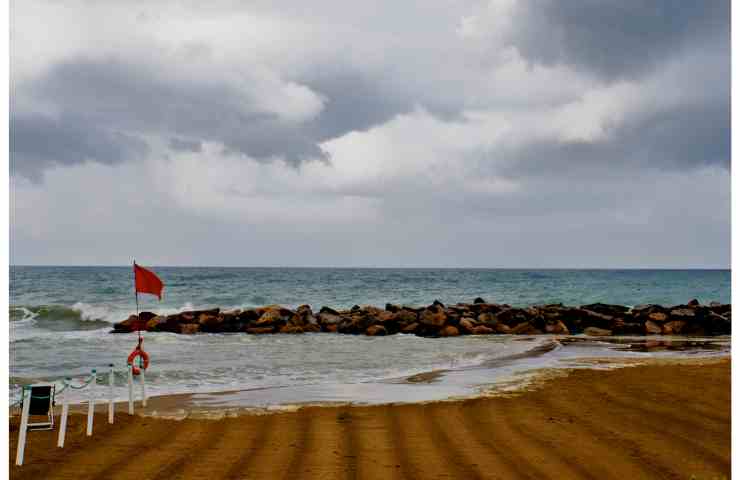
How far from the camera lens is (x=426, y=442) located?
8195mm

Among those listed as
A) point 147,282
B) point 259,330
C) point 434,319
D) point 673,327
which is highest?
point 147,282

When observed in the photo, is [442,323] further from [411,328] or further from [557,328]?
[557,328]

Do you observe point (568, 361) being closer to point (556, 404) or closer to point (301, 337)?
point (556, 404)

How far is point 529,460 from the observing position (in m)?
7.33

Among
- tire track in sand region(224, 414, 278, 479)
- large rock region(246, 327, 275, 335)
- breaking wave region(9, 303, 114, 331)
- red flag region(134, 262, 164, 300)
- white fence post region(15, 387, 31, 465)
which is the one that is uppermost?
red flag region(134, 262, 164, 300)

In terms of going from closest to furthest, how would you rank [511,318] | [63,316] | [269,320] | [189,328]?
[189,328] < [269,320] < [511,318] < [63,316]

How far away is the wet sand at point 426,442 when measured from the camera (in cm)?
697

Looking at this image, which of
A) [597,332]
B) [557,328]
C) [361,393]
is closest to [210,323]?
[557,328]

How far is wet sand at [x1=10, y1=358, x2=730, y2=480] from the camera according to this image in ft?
22.9

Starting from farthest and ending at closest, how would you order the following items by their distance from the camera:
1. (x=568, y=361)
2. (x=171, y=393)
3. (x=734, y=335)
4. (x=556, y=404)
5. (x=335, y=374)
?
(x=568, y=361)
(x=335, y=374)
(x=171, y=393)
(x=556, y=404)
(x=734, y=335)

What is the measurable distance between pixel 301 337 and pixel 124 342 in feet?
21.9

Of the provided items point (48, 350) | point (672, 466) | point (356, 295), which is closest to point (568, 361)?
point (672, 466)

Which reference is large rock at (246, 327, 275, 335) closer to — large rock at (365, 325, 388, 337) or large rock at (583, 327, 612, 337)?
large rock at (365, 325, 388, 337)

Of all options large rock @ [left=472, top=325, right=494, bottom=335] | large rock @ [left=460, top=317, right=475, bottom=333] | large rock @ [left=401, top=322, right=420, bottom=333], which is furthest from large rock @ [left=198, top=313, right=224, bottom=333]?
large rock @ [left=472, top=325, right=494, bottom=335]
